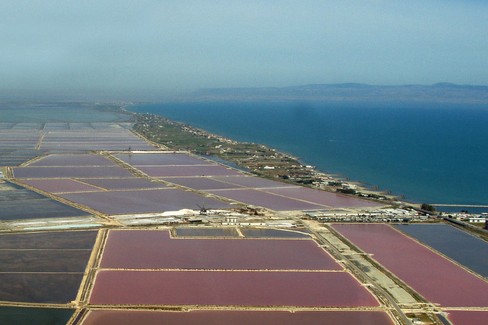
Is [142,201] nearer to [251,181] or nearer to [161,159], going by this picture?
[251,181]

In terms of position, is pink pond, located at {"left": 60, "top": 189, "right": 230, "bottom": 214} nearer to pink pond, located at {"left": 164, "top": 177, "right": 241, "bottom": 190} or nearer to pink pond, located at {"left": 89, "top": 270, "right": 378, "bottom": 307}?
pink pond, located at {"left": 164, "top": 177, "right": 241, "bottom": 190}

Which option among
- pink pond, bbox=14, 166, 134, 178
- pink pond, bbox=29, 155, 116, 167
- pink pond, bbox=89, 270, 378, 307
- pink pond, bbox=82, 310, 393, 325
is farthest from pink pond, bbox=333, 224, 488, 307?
pink pond, bbox=29, 155, 116, 167

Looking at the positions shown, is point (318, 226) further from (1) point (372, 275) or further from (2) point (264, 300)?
(2) point (264, 300)

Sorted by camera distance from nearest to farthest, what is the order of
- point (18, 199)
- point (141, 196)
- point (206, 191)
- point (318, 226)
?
point (318, 226) → point (18, 199) → point (141, 196) → point (206, 191)

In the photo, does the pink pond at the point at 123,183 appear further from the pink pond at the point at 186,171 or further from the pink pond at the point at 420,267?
the pink pond at the point at 420,267

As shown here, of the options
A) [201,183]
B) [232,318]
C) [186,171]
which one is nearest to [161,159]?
[186,171]

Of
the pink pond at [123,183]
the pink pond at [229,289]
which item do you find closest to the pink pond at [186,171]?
the pink pond at [123,183]

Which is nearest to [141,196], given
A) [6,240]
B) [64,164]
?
[6,240]
